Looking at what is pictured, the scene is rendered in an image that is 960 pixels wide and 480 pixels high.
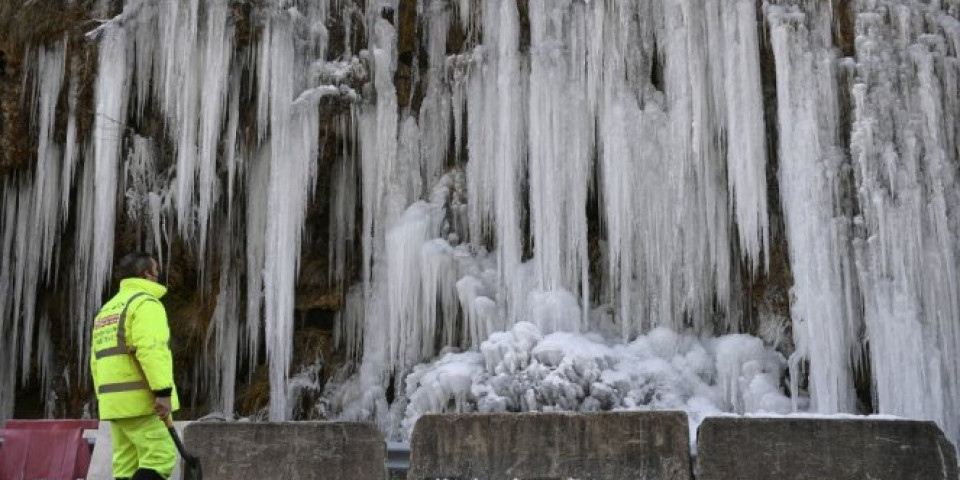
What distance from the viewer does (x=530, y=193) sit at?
9.52 meters

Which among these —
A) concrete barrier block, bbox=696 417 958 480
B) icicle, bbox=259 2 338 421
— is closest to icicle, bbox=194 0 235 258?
icicle, bbox=259 2 338 421

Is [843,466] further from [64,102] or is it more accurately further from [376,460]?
[64,102]

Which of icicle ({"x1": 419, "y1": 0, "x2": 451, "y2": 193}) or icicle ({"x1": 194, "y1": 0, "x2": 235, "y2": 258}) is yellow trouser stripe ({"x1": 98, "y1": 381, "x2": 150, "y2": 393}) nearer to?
icicle ({"x1": 194, "y1": 0, "x2": 235, "y2": 258})

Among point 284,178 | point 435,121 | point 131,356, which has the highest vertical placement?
point 435,121

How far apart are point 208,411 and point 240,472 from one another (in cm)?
680

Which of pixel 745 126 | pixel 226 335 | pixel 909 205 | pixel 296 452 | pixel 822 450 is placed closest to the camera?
pixel 822 450

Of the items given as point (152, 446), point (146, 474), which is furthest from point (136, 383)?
point (146, 474)

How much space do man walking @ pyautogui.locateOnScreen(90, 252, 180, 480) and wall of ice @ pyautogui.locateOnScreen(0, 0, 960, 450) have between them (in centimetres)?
408

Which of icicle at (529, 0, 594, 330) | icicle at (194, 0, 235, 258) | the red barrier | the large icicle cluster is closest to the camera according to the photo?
the red barrier

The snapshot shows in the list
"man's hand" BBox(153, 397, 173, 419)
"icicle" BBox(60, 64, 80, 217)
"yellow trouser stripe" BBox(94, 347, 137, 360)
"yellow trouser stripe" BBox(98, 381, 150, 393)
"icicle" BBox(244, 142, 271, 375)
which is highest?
"icicle" BBox(60, 64, 80, 217)

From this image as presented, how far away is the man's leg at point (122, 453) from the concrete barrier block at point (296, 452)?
383 millimetres

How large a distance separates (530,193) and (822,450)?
563 centimetres

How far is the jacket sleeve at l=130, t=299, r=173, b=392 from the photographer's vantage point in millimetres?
4246

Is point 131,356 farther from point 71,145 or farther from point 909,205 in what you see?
point 71,145
